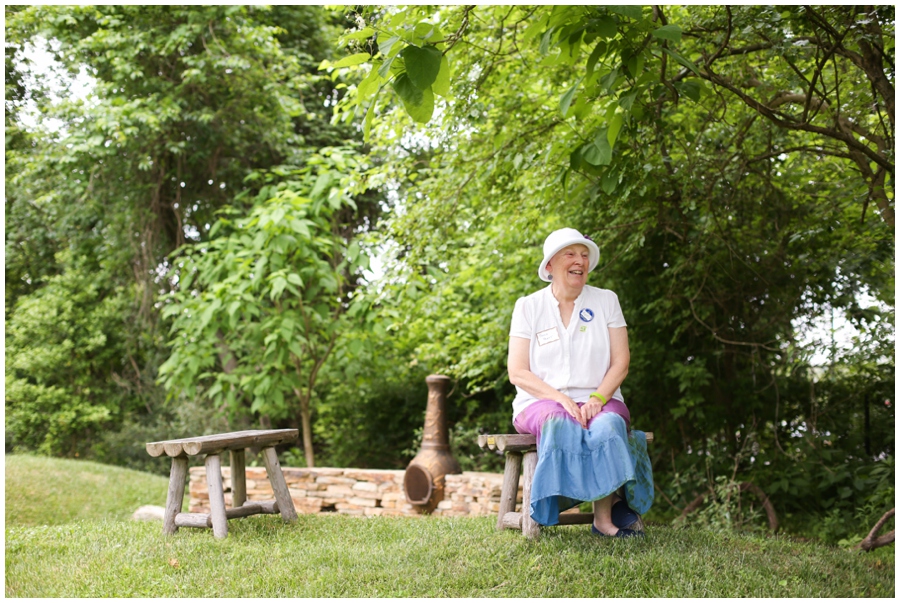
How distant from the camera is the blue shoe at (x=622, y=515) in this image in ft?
12.5

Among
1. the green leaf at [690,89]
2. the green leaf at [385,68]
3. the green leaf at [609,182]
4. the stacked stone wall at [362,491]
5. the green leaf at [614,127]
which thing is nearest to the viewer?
the green leaf at [385,68]

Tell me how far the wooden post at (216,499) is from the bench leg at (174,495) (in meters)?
0.17

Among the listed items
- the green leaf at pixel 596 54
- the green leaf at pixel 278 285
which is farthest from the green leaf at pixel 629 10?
the green leaf at pixel 278 285

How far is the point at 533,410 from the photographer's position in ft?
12.1

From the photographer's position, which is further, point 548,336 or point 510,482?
point 510,482

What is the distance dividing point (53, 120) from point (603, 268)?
736cm

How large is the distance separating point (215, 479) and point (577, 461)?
6.49 feet

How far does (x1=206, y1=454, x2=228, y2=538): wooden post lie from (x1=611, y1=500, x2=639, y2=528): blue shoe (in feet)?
6.64

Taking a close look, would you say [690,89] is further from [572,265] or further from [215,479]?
[215,479]

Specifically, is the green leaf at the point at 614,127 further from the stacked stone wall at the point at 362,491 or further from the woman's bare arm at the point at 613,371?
the stacked stone wall at the point at 362,491

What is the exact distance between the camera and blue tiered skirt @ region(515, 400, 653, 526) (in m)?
3.43

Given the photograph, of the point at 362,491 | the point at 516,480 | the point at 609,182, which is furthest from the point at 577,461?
the point at 362,491

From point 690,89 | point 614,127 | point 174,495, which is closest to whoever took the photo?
point 690,89

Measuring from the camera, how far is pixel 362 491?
6.92 metres
